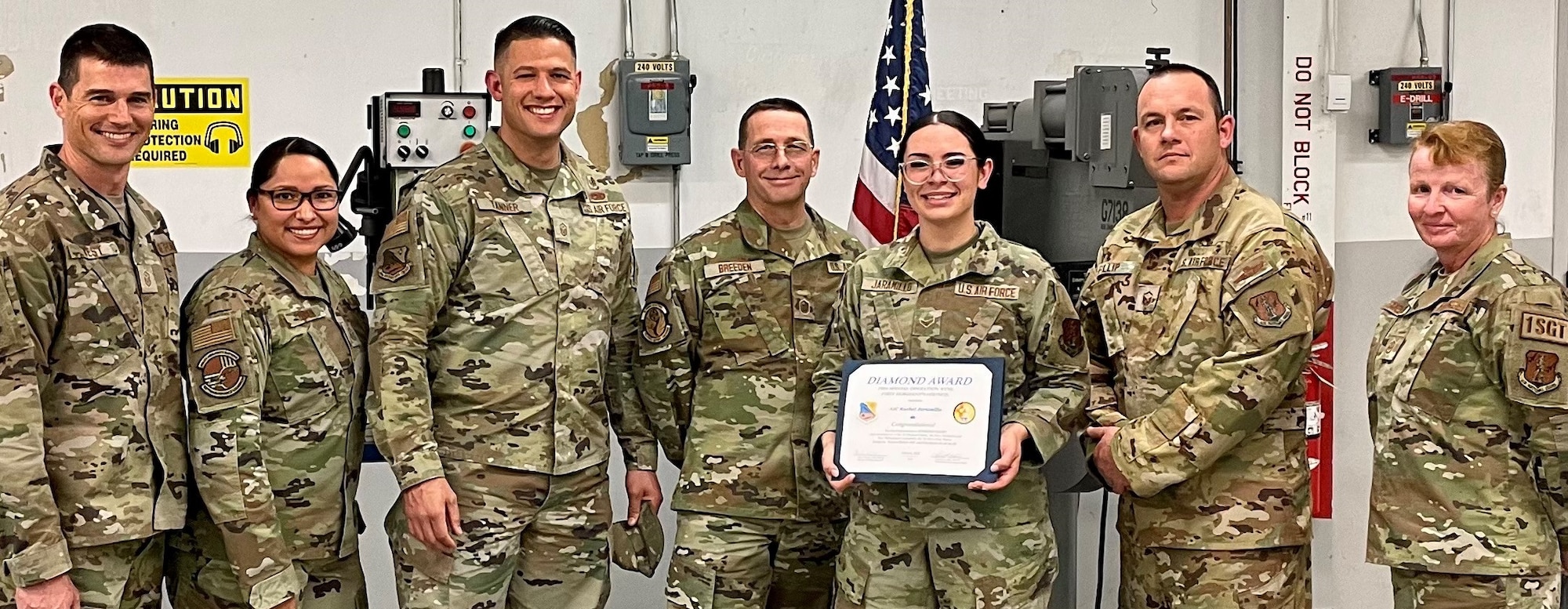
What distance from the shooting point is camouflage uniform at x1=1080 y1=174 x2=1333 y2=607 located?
2547mm

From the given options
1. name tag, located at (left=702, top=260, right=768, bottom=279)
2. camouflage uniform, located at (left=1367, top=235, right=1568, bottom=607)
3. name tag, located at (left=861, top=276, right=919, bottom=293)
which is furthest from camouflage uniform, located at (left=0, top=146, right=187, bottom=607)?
camouflage uniform, located at (left=1367, top=235, right=1568, bottom=607)

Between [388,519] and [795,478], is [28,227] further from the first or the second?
[795,478]

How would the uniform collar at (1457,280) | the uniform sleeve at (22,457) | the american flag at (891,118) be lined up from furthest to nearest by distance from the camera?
1. the american flag at (891,118)
2. the uniform collar at (1457,280)
3. the uniform sleeve at (22,457)

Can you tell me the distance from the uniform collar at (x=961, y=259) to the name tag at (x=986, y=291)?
0.02m

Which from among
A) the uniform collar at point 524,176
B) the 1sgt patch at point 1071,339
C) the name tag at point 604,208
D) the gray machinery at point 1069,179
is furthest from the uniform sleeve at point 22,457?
the gray machinery at point 1069,179

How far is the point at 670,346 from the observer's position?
9.96 ft

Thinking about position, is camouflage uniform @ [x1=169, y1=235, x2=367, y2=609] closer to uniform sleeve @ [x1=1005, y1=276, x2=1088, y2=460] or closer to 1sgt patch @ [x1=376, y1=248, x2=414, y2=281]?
1sgt patch @ [x1=376, y1=248, x2=414, y2=281]

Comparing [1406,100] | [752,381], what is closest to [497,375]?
[752,381]

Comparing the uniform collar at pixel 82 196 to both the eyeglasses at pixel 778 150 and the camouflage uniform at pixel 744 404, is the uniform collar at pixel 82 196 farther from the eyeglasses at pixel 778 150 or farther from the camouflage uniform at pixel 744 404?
the eyeglasses at pixel 778 150

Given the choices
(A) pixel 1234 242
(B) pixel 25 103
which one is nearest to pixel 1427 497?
(A) pixel 1234 242

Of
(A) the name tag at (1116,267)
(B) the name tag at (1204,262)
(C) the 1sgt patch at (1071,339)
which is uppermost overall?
(B) the name tag at (1204,262)

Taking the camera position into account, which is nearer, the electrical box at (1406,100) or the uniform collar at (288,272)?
the uniform collar at (288,272)

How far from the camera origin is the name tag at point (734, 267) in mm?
3047

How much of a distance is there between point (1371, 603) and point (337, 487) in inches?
141
